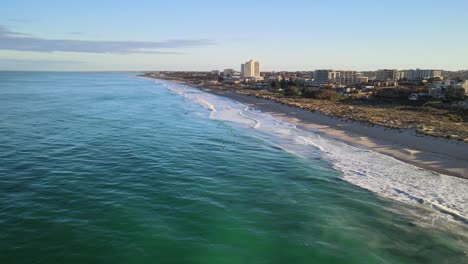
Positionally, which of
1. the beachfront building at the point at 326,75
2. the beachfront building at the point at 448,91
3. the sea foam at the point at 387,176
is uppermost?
the beachfront building at the point at 326,75

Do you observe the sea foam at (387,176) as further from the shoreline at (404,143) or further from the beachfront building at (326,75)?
the beachfront building at (326,75)

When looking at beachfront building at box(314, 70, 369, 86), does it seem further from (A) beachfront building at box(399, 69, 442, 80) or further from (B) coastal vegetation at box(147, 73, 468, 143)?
(B) coastal vegetation at box(147, 73, 468, 143)

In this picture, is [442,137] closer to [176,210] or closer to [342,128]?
[342,128]

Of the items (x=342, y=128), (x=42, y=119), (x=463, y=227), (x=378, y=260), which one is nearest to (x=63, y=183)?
(x=378, y=260)

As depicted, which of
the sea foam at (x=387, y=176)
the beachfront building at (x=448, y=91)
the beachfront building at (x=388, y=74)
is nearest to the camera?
the sea foam at (x=387, y=176)

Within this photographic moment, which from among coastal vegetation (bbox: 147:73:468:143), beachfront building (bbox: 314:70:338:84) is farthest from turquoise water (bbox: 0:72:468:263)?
beachfront building (bbox: 314:70:338:84)

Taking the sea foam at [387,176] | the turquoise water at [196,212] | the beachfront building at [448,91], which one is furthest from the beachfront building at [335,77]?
the turquoise water at [196,212]

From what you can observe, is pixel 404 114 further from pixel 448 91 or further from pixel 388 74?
pixel 388 74

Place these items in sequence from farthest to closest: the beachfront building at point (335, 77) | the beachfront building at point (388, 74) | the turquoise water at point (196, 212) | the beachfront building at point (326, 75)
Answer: the beachfront building at point (388, 74) < the beachfront building at point (326, 75) < the beachfront building at point (335, 77) < the turquoise water at point (196, 212)

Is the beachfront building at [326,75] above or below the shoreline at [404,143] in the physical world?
above

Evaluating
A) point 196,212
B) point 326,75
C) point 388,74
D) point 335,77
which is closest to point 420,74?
point 388,74
